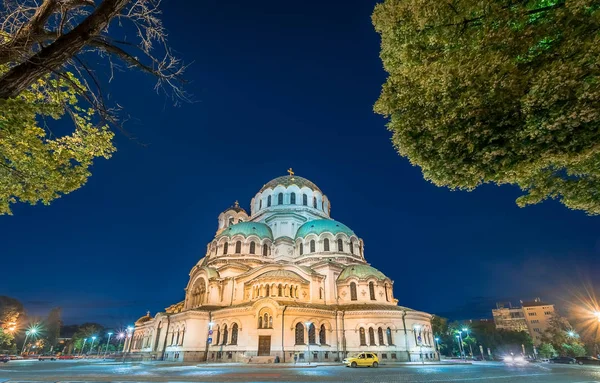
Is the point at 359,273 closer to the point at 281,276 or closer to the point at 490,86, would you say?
the point at 281,276

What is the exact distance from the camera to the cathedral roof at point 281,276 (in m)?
28.1

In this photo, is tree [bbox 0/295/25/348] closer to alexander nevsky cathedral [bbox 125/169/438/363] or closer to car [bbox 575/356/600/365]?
alexander nevsky cathedral [bbox 125/169/438/363]

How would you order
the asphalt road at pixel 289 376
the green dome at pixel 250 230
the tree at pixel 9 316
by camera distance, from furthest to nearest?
the tree at pixel 9 316 → the green dome at pixel 250 230 → the asphalt road at pixel 289 376

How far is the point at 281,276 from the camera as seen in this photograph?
28172 millimetres

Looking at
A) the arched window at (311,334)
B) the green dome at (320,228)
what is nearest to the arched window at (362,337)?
the arched window at (311,334)

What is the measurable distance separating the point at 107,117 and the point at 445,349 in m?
66.9

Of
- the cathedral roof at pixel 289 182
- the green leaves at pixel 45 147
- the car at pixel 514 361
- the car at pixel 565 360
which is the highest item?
the cathedral roof at pixel 289 182

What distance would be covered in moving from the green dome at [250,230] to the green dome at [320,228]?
3.86 m

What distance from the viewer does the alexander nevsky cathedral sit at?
2575cm

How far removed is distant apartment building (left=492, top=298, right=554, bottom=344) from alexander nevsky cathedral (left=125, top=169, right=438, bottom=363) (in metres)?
79.1

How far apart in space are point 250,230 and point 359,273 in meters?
13.5

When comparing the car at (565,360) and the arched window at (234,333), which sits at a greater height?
the arched window at (234,333)

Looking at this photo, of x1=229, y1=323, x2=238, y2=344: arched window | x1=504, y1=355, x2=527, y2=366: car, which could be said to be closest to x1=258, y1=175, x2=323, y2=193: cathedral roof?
x1=229, y1=323, x2=238, y2=344: arched window

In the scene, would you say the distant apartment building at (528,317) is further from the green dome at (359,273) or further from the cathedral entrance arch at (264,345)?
the cathedral entrance arch at (264,345)
